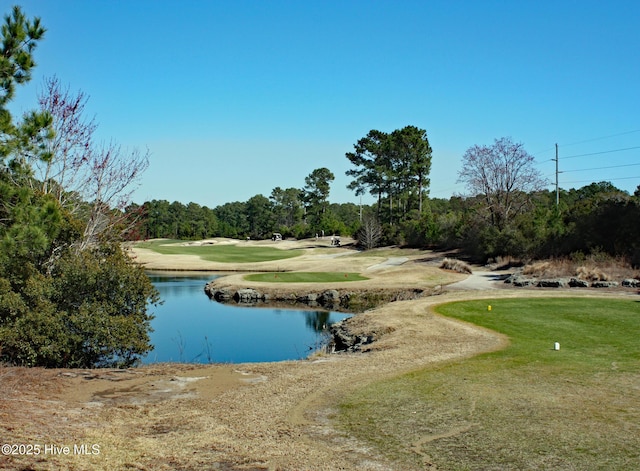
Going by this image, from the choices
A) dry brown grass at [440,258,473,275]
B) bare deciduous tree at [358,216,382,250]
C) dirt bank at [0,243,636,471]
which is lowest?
dirt bank at [0,243,636,471]

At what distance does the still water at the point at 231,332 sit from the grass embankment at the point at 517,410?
783cm

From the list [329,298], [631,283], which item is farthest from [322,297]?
[631,283]

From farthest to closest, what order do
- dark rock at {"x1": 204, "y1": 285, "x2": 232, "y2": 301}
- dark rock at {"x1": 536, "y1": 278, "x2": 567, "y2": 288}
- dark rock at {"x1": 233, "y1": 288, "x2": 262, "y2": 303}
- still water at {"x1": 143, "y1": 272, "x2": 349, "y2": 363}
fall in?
dark rock at {"x1": 204, "y1": 285, "x2": 232, "y2": 301} → dark rock at {"x1": 233, "y1": 288, "x2": 262, "y2": 303} → dark rock at {"x1": 536, "y1": 278, "x2": 567, "y2": 288} → still water at {"x1": 143, "y1": 272, "x2": 349, "y2": 363}

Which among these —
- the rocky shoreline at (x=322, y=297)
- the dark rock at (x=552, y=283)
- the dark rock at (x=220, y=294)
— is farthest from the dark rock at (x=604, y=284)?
the dark rock at (x=220, y=294)

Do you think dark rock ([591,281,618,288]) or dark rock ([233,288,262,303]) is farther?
dark rock ([233,288,262,303])

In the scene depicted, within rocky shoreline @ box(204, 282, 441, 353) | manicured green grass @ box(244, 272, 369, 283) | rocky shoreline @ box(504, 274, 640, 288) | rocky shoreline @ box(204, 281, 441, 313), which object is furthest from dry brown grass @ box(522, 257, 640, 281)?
manicured green grass @ box(244, 272, 369, 283)

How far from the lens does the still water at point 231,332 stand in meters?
18.8

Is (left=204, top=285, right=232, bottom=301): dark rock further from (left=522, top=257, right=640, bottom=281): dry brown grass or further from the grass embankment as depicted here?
the grass embankment

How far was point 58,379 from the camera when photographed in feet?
35.2

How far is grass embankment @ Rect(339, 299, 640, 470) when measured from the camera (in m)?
6.87

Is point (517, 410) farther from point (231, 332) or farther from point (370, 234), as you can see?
point (370, 234)

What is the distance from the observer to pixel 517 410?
8594 millimetres

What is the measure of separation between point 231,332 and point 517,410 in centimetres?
1575

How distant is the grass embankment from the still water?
783 cm
